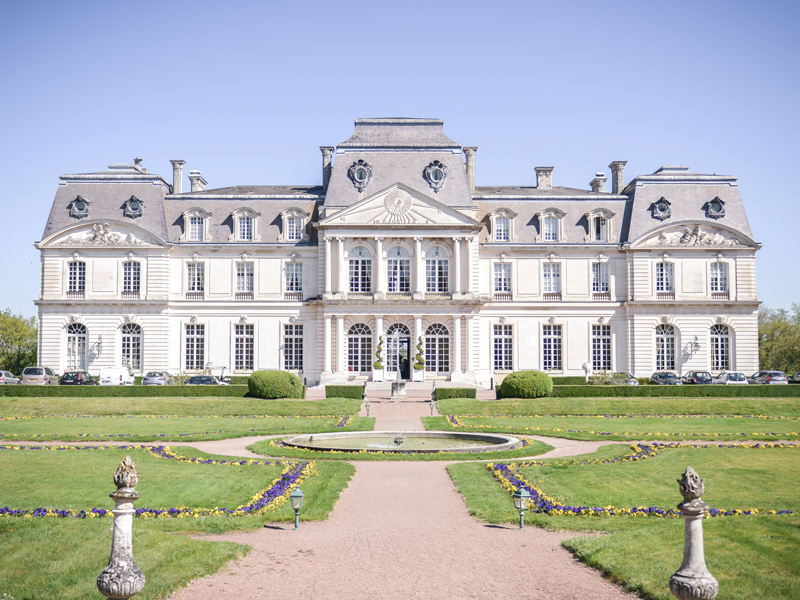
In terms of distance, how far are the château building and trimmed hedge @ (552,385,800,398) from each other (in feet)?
42.1

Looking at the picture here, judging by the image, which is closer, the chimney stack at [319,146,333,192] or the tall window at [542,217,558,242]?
the tall window at [542,217,558,242]

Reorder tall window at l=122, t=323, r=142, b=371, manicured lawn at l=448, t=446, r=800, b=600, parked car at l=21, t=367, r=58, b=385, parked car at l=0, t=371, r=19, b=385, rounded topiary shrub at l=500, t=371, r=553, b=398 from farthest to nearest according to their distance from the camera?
tall window at l=122, t=323, r=142, b=371 < parked car at l=0, t=371, r=19, b=385 < parked car at l=21, t=367, r=58, b=385 < rounded topiary shrub at l=500, t=371, r=553, b=398 < manicured lawn at l=448, t=446, r=800, b=600

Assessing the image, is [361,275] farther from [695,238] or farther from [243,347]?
[695,238]

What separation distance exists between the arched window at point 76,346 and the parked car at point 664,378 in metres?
38.2

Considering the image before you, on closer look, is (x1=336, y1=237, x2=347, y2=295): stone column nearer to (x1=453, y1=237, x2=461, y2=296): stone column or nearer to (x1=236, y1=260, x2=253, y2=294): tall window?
(x1=236, y1=260, x2=253, y2=294): tall window

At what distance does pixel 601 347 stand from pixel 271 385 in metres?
25.7

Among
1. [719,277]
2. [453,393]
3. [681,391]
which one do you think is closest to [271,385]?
[453,393]

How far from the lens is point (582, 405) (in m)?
36.2

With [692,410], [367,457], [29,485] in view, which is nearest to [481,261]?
[692,410]

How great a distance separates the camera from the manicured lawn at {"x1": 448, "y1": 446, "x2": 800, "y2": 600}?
1031 cm

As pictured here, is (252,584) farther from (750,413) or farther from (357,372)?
(357,372)

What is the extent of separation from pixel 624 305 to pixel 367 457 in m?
36.8

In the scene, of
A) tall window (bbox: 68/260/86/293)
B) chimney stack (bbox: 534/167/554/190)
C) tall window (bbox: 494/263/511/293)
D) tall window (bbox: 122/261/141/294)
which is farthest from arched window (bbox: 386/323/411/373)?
tall window (bbox: 68/260/86/293)

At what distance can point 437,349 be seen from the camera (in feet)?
171
